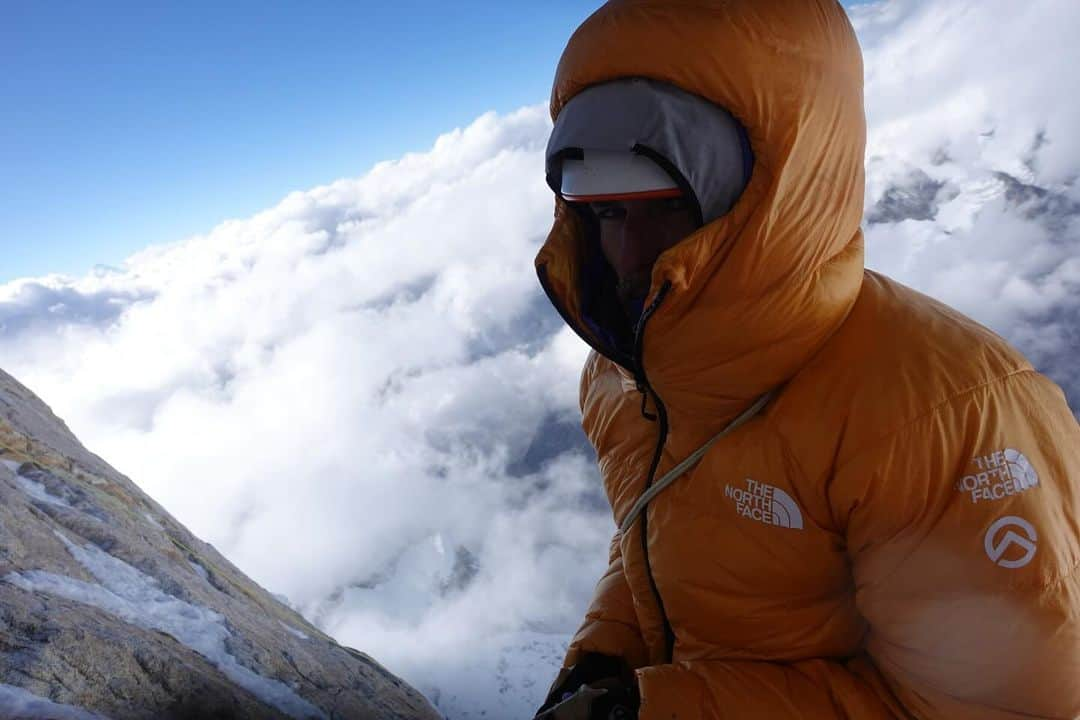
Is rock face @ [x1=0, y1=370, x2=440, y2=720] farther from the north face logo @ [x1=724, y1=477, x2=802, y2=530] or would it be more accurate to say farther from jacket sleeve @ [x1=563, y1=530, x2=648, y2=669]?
the north face logo @ [x1=724, y1=477, x2=802, y2=530]

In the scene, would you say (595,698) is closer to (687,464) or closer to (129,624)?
(687,464)

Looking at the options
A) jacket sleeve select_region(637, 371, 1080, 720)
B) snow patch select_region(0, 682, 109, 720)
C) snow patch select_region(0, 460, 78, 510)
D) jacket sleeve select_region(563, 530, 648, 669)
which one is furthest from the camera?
snow patch select_region(0, 460, 78, 510)

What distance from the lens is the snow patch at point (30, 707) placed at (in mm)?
2145

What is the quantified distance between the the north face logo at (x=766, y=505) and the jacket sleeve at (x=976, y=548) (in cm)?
14

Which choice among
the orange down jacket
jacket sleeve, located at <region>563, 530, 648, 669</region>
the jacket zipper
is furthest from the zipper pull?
jacket sleeve, located at <region>563, 530, 648, 669</region>

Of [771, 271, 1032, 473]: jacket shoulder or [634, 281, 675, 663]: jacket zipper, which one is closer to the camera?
[771, 271, 1032, 473]: jacket shoulder

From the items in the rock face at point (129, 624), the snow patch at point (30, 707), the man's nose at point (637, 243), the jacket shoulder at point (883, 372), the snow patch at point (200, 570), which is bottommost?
the snow patch at point (30, 707)

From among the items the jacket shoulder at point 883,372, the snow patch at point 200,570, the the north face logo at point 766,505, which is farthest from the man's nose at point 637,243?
the snow patch at point 200,570

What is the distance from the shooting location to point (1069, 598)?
156 centimetres

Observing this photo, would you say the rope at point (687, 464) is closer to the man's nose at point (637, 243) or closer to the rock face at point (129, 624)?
the man's nose at point (637, 243)

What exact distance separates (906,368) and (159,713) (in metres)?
2.98

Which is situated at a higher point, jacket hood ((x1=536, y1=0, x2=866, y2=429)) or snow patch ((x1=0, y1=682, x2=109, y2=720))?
jacket hood ((x1=536, y1=0, x2=866, y2=429))

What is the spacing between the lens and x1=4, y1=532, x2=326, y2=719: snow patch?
10.0 ft

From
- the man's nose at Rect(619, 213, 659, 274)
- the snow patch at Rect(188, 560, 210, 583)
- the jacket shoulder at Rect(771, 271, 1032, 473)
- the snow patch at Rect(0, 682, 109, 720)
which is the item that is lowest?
the snow patch at Rect(0, 682, 109, 720)
